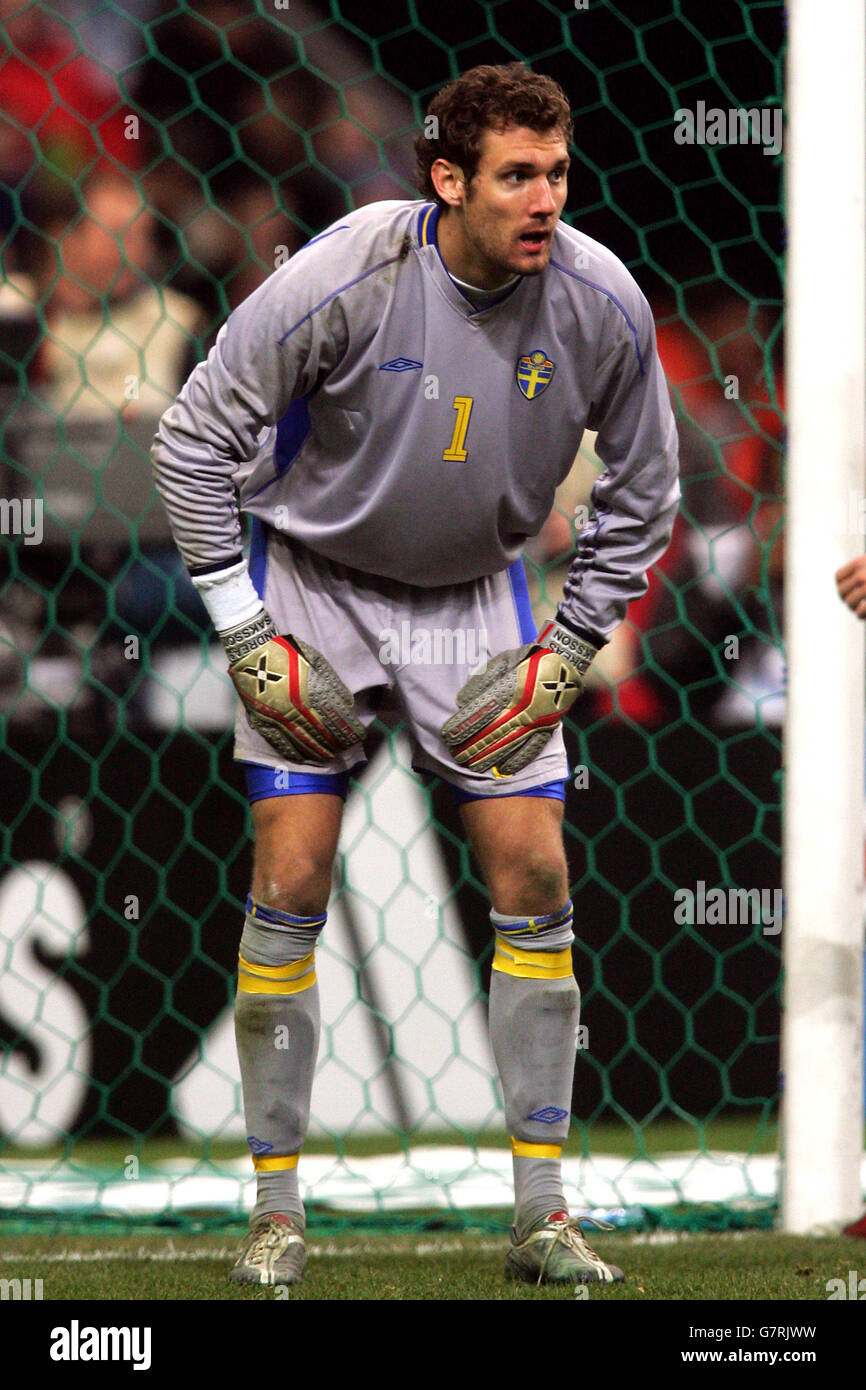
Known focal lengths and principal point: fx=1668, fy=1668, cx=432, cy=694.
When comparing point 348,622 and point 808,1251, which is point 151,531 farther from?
point 808,1251

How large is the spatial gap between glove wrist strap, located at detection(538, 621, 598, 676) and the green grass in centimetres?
69

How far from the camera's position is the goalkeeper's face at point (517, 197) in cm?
172

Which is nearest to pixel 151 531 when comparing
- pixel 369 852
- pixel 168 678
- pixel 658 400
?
pixel 168 678

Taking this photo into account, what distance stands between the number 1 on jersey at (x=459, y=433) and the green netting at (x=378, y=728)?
1023 mm

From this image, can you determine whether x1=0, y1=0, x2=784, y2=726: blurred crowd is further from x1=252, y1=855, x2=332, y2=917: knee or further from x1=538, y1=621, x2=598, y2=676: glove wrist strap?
x1=252, y1=855, x2=332, y2=917: knee

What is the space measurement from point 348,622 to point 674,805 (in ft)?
3.43

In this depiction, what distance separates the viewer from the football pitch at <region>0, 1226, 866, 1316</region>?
177 cm

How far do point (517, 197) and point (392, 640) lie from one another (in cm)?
51

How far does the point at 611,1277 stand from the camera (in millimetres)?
1797
